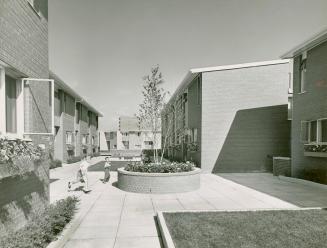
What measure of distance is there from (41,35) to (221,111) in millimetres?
13349

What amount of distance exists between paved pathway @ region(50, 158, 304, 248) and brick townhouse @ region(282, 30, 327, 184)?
3.94 m

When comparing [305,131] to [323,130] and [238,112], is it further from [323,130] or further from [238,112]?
[238,112]

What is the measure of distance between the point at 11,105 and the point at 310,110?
13810 millimetres

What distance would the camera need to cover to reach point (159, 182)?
12.0 meters

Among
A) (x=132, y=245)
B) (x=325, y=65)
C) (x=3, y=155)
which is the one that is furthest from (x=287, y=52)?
(x=3, y=155)

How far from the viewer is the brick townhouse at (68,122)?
2576 centimetres

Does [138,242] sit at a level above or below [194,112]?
below

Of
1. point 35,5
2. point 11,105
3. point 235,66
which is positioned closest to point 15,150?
point 11,105

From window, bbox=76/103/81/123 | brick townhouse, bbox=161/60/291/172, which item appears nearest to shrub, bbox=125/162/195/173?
brick townhouse, bbox=161/60/291/172

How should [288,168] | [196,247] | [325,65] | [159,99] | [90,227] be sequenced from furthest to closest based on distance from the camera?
1. [288,168]
2. [159,99]
3. [325,65]
4. [90,227]
5. [196,247]

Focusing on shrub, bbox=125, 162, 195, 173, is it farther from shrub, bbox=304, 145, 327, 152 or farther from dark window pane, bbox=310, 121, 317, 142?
dark window pane, bbox=310, 121, 317, 142

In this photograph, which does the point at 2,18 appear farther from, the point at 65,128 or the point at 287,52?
the point at 65,128

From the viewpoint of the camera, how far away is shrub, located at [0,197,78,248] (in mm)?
4902

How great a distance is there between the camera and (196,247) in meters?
5.64
